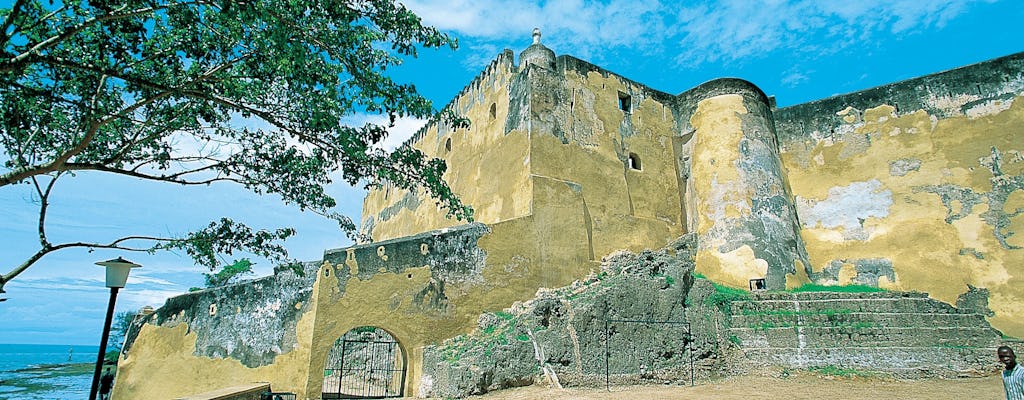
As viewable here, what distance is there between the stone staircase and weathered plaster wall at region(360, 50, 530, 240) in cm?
610

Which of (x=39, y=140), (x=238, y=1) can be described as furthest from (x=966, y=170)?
(x=39, y=140)

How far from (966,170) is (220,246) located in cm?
1729

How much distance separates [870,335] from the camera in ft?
36.9

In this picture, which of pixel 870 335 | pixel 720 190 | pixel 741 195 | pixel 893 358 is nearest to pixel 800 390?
pixel 893 358

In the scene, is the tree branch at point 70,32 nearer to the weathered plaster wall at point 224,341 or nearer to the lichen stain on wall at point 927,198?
the weathered plaster wall at point 224,341

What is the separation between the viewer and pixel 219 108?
838cm

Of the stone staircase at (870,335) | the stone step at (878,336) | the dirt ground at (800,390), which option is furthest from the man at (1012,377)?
the stone step at (878,336)

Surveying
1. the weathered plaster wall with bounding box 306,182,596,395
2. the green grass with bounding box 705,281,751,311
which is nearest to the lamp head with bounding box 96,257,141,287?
the weathered plaster wall with bounding box 306,182,596,395

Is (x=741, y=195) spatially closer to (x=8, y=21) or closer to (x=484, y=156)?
(x=484, y=156)

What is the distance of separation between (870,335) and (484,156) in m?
10.6

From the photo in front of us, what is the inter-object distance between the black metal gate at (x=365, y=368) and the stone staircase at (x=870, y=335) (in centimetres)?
865

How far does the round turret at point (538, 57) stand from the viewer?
1606 centimetres

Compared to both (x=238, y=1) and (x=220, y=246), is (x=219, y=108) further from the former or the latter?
(x=238, y=1)

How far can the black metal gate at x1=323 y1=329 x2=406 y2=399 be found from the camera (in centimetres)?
1496
